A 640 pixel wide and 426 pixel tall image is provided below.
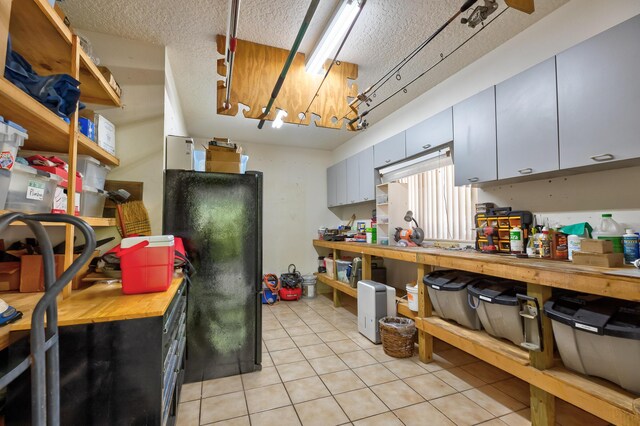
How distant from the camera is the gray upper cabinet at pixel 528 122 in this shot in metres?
1.96

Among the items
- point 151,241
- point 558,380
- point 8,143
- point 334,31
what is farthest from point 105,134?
point 558,380

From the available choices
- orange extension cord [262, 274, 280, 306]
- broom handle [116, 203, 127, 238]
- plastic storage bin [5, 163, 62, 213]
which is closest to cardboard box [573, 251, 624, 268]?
plastic storage bin [5, 163, 62, 213]

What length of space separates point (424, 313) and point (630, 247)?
144 cm

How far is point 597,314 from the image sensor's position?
1.41 metres

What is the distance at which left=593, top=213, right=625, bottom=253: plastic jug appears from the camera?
171 cm

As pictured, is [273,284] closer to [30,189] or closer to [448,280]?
[448,280]

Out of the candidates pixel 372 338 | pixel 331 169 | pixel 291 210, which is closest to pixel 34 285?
pixel 372 338

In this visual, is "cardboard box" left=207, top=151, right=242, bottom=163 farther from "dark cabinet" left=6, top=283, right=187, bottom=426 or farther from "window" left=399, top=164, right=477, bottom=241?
"window" left=399, top=164, right=477, bottom=241

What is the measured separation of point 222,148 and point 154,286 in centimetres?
145

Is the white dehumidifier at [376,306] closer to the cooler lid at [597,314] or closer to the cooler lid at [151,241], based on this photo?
the cooler lid at [597,314]

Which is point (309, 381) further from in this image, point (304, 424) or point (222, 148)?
point (222, 148)

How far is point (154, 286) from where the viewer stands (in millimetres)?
1516

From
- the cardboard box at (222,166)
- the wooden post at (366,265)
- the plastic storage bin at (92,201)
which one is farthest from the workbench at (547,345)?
the plastic storage bin at (92,201)

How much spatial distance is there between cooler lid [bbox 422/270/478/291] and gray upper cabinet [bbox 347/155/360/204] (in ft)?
7.06
